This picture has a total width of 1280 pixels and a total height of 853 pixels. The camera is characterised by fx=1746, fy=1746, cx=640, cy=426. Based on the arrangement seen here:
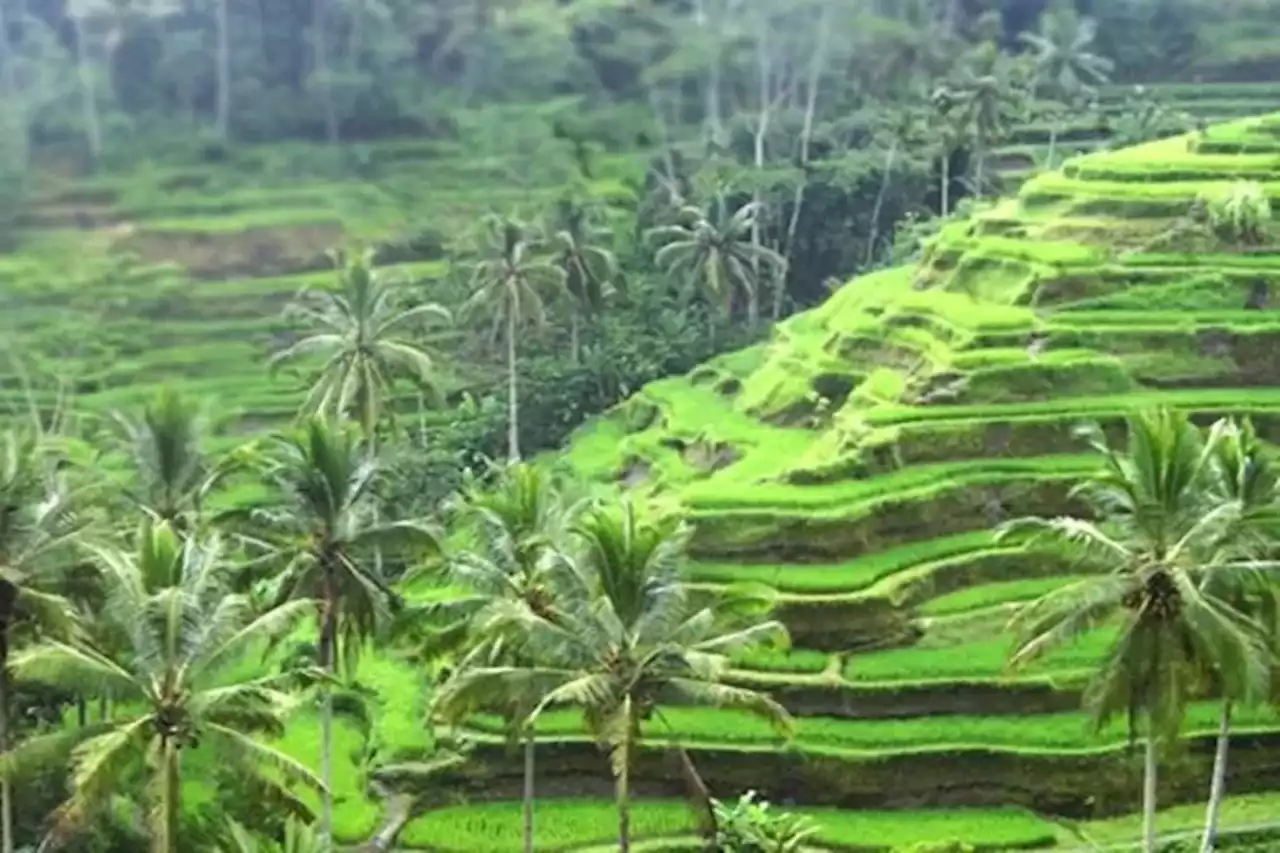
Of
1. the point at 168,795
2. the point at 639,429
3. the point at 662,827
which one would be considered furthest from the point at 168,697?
the point at 639,429

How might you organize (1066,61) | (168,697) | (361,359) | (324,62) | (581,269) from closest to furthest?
(168,697), (361,359), (581,269), (1066,61), (324,62)

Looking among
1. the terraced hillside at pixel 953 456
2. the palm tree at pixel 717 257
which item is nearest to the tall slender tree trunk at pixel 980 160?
the palm tree at pixel 717 257

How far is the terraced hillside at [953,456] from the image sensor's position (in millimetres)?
30438

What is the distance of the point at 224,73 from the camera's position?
7800 centimetres

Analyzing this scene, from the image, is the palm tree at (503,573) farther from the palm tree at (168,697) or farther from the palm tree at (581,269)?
the palm tree at (581,269)

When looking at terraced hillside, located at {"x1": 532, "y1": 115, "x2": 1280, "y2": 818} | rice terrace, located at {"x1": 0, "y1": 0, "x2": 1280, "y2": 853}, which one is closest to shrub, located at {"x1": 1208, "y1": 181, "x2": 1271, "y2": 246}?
rice terrace, located at {"x1": 0, "y1": 0, "x2": 1280, "y2": 853}

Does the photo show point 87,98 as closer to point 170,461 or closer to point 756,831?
point 170,461

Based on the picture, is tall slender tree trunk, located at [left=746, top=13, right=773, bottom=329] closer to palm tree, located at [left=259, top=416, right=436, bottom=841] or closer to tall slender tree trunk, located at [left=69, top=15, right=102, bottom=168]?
tall slender tree trunk, located at [left=69, top=15, right=102, bottom=168]

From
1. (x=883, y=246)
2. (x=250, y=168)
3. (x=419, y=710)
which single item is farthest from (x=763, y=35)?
(x=419, y=710)

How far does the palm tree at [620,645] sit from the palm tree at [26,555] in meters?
6.01

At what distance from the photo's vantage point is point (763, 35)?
77750 millimetres

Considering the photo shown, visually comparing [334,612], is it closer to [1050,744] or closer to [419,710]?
[419,710]

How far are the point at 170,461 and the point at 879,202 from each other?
38.9m

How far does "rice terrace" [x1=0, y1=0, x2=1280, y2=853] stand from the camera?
2384cm
